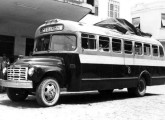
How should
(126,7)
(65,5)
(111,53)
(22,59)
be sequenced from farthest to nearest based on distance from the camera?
(126,7) < (65,5) < (111,53) < (22,59)

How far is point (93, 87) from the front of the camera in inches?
383

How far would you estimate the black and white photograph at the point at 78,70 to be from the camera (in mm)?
8123

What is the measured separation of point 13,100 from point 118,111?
352 cm

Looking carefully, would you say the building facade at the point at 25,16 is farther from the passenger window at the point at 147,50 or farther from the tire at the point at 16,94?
the tire at the point at 16,94

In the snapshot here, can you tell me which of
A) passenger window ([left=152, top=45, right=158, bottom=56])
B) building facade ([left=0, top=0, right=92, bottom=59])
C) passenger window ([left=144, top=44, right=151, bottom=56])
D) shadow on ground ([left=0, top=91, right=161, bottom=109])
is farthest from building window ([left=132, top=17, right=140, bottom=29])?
shadow on ground ([left=0, top=91, right=161, bottom=109])

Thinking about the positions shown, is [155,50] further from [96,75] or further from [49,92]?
[49,92]

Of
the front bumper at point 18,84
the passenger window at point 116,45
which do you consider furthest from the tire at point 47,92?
the passenger window at point 116,45

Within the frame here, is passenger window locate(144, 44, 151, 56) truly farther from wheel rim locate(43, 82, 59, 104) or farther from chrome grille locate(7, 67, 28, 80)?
chrome grille locate(7, 67, 28, 80)

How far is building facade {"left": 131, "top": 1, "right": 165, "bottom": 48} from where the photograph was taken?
3191cm

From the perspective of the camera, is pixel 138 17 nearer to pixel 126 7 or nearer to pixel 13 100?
pixel 126 7

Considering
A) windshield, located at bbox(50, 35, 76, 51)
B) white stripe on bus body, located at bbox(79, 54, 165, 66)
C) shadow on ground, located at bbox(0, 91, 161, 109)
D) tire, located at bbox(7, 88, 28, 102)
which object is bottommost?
shadow on ground, located at bbox(0, 91, 161, 109)

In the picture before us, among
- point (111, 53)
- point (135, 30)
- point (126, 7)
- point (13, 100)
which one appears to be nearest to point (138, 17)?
point (126, 7)

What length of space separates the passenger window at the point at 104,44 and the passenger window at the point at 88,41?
33 centimetres

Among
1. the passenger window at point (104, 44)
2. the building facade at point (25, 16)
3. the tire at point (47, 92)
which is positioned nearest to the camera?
the tire at point (47, 92)
